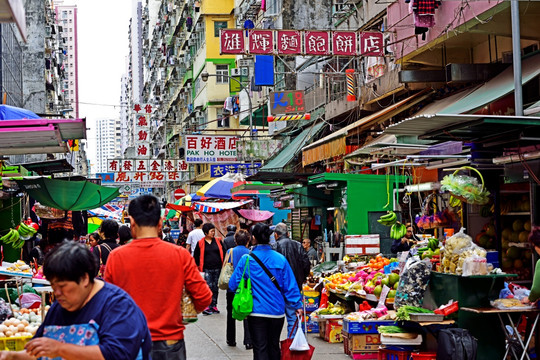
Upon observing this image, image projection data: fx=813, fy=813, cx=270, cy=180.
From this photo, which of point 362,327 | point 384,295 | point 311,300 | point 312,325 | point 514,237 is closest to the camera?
point 362,327

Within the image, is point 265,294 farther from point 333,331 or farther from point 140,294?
point 333,331

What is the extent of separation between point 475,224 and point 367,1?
38.1 feet

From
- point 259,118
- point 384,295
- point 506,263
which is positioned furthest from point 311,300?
point 259,118

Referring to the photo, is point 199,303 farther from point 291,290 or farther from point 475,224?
point 475,224

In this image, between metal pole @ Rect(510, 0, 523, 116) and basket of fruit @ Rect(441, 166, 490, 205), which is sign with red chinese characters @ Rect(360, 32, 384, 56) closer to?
metal pole @ Rect(510, 0, 523, 116)

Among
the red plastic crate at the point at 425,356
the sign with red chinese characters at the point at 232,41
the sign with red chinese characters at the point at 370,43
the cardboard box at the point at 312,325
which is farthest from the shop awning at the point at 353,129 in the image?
the red plastic crate at the point at 425,356

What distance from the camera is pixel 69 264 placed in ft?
12.0

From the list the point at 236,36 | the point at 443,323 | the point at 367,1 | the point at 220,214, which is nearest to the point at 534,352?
the point at 443,323

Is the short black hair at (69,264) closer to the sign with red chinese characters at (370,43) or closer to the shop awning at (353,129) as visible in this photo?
the sign with red chinese characters at (370,43)

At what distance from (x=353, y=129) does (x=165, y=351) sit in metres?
14.6

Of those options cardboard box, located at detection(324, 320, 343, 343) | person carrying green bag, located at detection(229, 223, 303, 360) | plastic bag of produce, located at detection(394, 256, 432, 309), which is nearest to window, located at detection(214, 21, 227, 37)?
cardboard box, located at detection(324, 320, 343, 343)

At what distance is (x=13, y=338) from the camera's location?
231 inches

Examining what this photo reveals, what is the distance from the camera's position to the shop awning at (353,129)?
18016 millimetres

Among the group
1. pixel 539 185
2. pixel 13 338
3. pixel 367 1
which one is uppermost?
pixel 367 1
